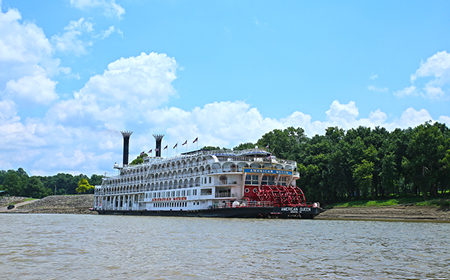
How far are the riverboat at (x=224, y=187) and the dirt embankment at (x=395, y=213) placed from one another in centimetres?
1129

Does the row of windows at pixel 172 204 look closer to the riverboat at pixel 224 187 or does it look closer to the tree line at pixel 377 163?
the riverboat at pixel 224 187

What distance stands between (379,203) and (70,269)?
185ft

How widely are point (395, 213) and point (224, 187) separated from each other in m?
22.7

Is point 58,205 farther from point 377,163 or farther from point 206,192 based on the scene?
point 377,163

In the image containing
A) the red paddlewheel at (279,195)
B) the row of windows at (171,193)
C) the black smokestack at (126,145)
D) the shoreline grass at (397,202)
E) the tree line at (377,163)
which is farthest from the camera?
the black smokestack at (126,145)

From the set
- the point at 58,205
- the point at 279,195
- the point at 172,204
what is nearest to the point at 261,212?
the point at 279,195

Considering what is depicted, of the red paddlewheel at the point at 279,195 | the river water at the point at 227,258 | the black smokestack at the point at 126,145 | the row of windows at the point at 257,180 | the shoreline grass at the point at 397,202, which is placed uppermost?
the black smokestack at the point at 126,145

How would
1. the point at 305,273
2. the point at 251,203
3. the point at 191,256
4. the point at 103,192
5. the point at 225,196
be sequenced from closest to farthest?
the point at 305,273
the point at 191,256
the point at 251,203
the point at 225,196
the point at 103,192

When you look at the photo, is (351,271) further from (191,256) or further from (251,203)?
(251,203)

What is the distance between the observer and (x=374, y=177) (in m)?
68.1

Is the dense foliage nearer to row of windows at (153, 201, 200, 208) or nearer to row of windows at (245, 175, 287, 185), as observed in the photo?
row of windows at (245, 175, 287, 185)

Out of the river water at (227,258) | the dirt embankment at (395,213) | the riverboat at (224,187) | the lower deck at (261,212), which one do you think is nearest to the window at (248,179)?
the riverboat at (224,187)

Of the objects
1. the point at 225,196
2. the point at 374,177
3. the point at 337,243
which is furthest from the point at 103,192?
the point at 337,243

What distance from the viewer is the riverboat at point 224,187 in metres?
45.1
